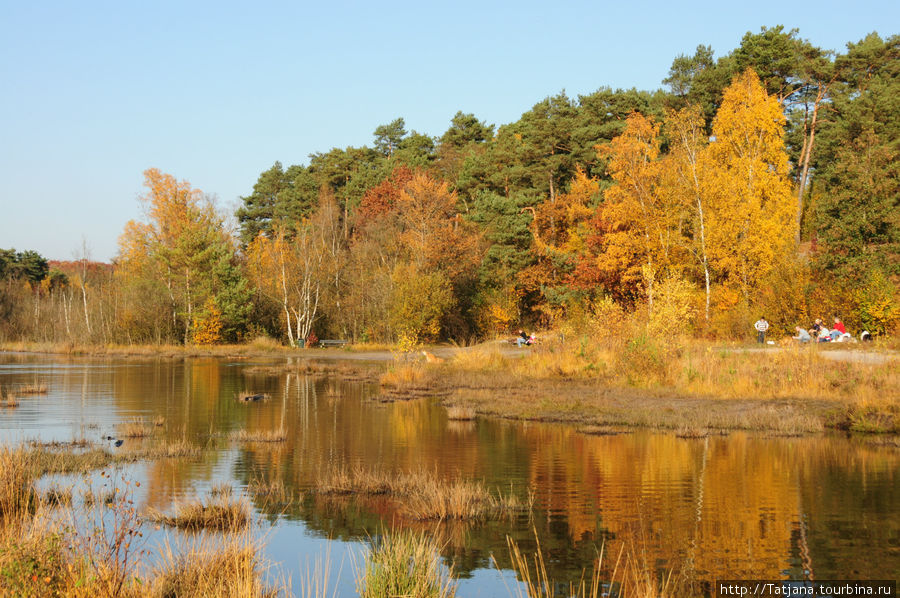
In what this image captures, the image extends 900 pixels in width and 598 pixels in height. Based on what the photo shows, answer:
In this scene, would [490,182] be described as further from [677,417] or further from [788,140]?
[677,417]

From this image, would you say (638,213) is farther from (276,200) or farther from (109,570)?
(276,200)

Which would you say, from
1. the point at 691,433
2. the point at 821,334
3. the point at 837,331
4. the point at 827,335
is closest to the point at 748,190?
the point at 837,331

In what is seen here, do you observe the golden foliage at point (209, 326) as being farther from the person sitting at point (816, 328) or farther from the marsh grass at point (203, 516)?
the marsh grass at point (203, 516)

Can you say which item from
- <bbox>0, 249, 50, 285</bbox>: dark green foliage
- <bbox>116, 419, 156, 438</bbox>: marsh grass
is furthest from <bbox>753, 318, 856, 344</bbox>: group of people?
<bbox>0, 249, 50, 285</bbox>: dark green foliage

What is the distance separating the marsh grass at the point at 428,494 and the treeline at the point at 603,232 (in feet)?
91.9

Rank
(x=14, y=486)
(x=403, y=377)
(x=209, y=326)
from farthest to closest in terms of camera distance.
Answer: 1. (x=209, y=326)
2. (x=403, y=377)
3. (x=14, y=486)

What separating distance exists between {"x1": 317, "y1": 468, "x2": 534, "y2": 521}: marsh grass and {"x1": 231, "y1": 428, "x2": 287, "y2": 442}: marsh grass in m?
5.04

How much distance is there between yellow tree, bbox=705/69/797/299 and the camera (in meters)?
47.2

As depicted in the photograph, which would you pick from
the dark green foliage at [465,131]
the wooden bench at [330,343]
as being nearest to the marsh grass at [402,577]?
the wooden bench at [330,343]

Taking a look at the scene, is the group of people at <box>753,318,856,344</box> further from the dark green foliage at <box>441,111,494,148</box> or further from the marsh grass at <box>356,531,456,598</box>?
the dark green foliage at <box>441,111,494,148</box>

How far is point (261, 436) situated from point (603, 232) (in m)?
38.0

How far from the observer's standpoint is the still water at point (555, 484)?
10836mm

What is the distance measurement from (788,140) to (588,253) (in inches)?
858

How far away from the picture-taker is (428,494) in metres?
13.3
